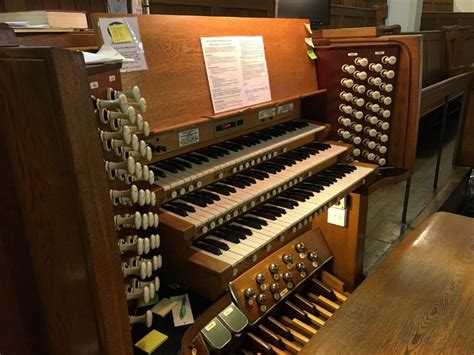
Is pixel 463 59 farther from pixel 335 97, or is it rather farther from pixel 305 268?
pixel 305 268

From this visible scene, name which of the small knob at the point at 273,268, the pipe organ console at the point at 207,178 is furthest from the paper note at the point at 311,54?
the small knob at the point at 273,268

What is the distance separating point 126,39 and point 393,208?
2.84 meters

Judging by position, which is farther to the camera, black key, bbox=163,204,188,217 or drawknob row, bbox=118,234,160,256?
black key, bbox=163,204,188,217

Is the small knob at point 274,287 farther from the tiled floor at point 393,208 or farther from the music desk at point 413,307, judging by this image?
the tiled floor at point 393,208

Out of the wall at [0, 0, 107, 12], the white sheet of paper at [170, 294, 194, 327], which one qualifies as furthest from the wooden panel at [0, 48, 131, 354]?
the wall at [0, 0, 107, 12]

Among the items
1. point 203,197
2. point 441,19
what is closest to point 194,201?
point 203,197

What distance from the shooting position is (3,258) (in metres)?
0.93

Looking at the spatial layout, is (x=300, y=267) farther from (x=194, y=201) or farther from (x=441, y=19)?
(x=441, y=19)

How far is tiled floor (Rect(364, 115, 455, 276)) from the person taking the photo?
293cm

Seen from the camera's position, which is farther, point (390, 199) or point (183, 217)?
point (390, 199)

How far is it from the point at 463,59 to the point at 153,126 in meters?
5.71

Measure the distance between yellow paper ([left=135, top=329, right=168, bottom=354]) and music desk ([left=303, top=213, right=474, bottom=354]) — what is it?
440 millimetres

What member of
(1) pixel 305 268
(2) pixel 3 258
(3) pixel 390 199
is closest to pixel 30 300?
(2) pixel 3 258

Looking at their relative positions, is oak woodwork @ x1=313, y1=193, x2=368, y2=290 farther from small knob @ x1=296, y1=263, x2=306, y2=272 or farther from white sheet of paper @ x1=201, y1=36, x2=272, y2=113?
white sheet of paper @ x1=201, y1=36, x2=272, y2=113
